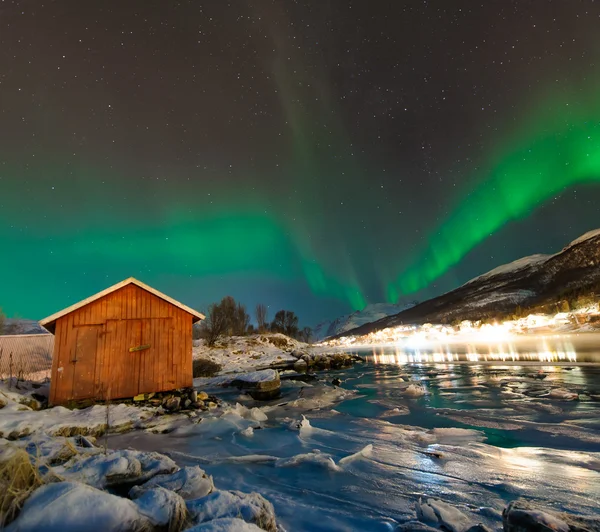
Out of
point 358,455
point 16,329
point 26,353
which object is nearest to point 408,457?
point 358,455

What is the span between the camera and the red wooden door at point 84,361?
12750 mm

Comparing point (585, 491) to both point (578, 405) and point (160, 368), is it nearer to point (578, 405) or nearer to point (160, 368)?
point (578, 405)

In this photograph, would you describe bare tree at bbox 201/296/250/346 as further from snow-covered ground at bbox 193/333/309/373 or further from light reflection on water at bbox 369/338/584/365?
light reflection on water at bbox 369/338/584/365

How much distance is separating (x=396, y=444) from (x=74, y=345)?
13.3m

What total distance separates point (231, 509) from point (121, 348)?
1289cm

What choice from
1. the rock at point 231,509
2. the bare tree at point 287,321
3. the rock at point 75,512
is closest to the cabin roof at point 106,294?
the rock at point 75,512

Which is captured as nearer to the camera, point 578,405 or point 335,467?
point 335,467

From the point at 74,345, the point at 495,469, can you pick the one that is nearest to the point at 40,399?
the point at 74,345

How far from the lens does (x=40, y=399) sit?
13547 millimetres

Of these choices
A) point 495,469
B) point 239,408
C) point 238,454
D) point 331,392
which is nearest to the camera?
point 495,469

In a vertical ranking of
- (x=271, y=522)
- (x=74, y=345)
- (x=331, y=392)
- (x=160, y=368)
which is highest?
(x=74, y=345)

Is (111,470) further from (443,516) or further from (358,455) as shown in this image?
(358,455)

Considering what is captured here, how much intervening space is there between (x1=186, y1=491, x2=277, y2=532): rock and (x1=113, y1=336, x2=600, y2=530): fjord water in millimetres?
924

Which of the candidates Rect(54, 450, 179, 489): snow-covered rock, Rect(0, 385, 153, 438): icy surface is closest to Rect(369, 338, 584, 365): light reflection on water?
Rect(0, 385, 153, 438): icy surface
